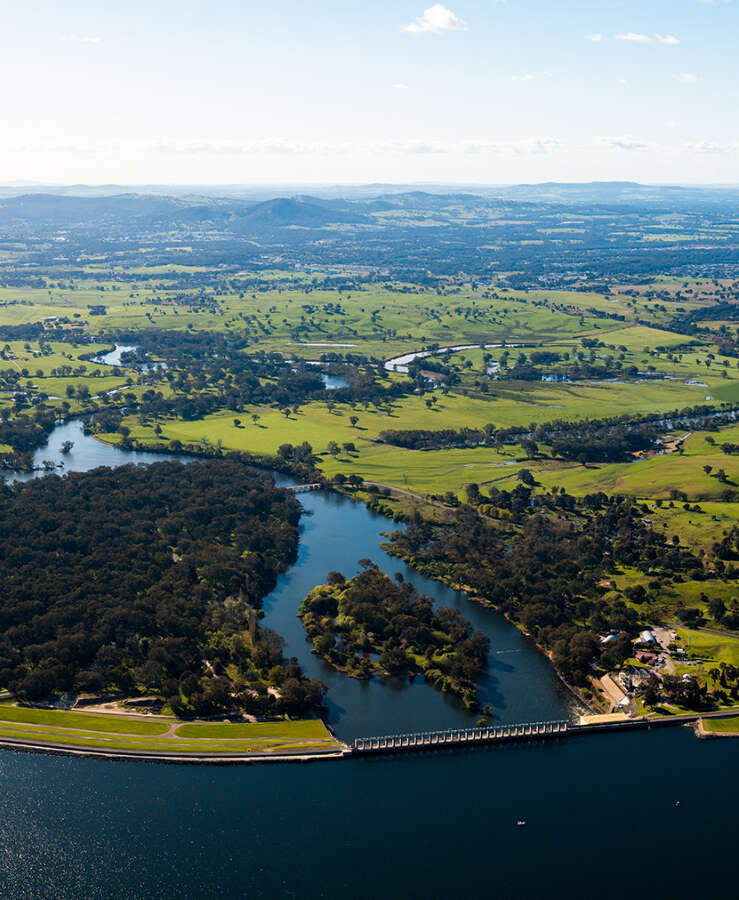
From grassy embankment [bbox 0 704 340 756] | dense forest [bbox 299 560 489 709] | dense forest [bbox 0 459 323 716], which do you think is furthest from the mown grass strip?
dense forest [bbox 299 560 489 709]

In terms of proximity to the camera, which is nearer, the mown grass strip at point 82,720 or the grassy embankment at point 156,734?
the grassy embankment at point 156,734

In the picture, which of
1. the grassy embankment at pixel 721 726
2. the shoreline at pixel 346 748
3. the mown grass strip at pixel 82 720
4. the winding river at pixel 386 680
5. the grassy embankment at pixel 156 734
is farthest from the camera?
the winding river at pixel 386 680

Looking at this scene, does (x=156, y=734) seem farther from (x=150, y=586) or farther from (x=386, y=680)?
(x=150, y=586)

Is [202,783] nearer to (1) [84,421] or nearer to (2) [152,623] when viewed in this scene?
(2) [152,623]

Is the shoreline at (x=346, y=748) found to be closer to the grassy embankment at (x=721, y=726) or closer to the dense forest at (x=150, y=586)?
the grassy embankment at (x=721, y=726)

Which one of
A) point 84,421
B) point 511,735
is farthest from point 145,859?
point 84,421

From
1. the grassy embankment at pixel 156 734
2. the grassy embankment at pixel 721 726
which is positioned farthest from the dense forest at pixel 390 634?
the grassy embankment at pixel 721 726
